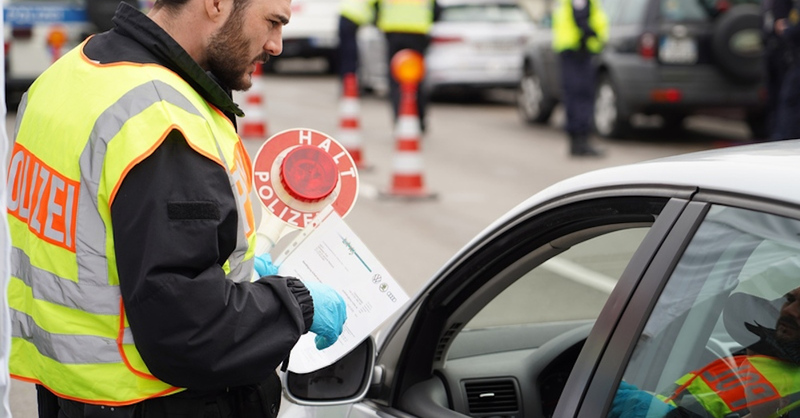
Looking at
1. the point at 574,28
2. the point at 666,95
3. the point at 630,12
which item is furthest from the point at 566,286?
the point at 630,12

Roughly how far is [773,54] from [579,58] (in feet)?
6.43

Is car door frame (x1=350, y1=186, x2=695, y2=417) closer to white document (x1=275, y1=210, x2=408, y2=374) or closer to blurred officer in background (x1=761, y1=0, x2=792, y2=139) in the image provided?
white document (x1=275, y1=210, x2=408, y2=374)

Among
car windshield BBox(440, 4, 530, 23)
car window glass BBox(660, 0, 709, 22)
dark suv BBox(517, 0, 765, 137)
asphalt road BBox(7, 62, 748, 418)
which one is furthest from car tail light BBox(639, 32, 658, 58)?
car windshield BBox(440, 4, 530, 23)

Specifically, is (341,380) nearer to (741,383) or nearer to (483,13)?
(741,383)

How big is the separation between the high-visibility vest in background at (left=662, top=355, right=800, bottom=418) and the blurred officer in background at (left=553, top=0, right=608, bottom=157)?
9.50 m

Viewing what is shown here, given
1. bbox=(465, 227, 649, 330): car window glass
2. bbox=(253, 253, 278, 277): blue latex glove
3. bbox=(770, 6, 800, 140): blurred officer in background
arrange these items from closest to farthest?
1. bbox=(253, 253, 278, 277): blue latex glove
2. bbox=(465, 227, 649, 330): car window glass
3. bbox=(770, 6, 800, 140): blurred officer in background

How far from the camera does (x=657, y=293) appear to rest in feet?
6.45

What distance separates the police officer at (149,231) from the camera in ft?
6.73

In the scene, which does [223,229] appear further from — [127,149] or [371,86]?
[371,86]

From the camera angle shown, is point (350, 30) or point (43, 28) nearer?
point (43, 28)

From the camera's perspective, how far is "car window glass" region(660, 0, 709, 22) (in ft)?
37.7

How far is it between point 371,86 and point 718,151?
1576cm

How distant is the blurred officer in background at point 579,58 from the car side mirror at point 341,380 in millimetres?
9085

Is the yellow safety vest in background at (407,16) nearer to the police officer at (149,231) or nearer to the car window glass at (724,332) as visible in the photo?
the police officer at (149,231)
